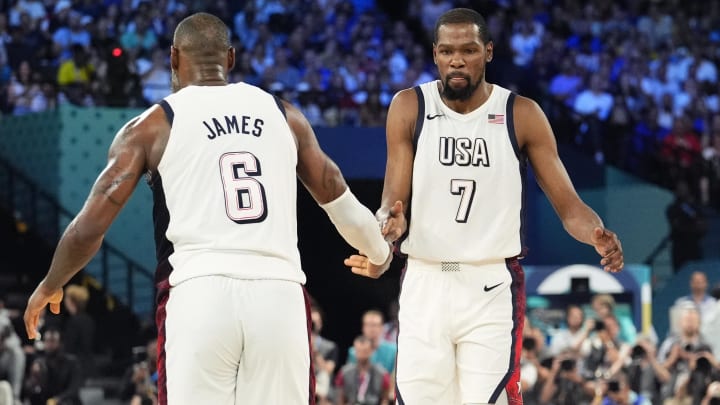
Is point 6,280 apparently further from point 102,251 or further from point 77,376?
point 77,376

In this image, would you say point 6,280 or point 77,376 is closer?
point 77,376

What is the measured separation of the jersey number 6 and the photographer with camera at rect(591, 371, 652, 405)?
28.3 ft

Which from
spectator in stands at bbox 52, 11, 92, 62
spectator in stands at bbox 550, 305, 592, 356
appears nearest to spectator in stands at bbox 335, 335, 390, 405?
spectator in stands at bbox 550, 305, 592, 356

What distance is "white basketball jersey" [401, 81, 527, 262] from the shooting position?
7102 mm

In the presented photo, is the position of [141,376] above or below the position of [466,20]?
below

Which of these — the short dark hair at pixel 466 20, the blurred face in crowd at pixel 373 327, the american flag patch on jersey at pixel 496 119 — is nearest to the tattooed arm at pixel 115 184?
the short dark hair at pixel 466 20

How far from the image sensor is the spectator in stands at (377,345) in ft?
49.2

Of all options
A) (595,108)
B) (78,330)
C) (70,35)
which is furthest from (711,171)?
(78,330)

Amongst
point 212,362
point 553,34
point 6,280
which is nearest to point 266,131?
point 212,362

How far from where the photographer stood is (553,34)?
77.8 ft

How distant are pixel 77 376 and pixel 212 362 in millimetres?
9483

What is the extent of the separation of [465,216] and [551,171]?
498 mm

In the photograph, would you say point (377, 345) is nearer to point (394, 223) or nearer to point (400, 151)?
point (400, 151)

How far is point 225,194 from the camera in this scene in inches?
219
